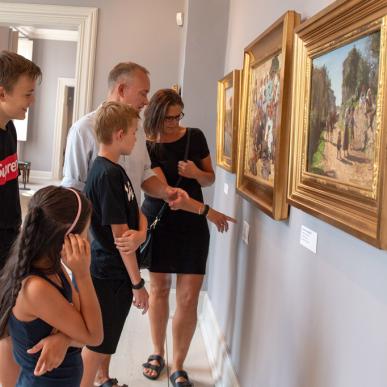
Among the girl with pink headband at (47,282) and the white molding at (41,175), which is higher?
the white molding at (41,175)

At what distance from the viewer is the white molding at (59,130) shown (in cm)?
1312

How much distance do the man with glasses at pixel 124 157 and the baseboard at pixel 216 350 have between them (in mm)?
1014

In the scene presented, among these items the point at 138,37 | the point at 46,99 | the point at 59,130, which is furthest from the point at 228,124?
the point at 46,99

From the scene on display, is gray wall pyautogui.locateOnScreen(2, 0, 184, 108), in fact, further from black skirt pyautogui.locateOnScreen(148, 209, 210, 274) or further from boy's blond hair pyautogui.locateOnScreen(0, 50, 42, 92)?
boy's blond hair pyautogui.locateOnScreen(0, 50, 42, 92)

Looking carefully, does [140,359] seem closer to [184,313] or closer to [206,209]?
[184,313]

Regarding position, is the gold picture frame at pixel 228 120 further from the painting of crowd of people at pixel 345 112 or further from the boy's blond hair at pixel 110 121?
the painting of crowd of people at pixel 345 112

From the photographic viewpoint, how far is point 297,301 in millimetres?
1696

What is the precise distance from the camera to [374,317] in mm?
1120

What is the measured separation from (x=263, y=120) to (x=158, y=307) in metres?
1.39

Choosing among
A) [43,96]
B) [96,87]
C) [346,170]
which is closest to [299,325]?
[346,170]

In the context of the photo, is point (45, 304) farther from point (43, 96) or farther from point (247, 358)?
point (43, 96)

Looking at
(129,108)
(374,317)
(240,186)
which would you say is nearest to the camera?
(374,317)

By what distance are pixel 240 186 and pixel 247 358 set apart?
858 millimetres

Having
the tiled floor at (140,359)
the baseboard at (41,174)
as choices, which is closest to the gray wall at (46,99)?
the baseboard at (41,174)
